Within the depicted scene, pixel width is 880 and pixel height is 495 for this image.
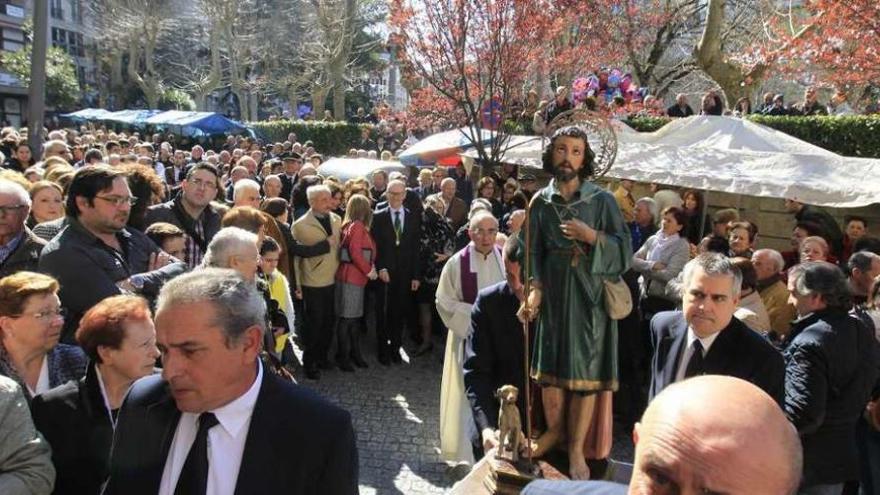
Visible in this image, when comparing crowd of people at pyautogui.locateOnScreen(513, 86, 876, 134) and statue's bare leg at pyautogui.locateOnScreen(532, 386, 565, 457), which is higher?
crowd of people at pyautogui.locateOnScreen(513, 86, 876, 134)

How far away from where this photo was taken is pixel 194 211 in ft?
18.5

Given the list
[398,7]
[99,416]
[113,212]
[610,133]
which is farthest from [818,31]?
[99,416]

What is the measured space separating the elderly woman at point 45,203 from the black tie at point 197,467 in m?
4.01

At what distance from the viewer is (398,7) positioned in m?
11.2

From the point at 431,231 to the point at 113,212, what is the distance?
15.5ft

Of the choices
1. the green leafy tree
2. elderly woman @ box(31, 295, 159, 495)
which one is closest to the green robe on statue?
elderly woman @ box(31, 295, 159, 495)

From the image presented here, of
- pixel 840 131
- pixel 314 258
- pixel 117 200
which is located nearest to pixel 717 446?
pixel 117 200

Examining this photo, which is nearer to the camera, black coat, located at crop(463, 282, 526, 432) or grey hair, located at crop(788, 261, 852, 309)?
black coat, located at crop(463, 282, 526, 432)

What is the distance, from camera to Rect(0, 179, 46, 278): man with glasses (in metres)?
3.96

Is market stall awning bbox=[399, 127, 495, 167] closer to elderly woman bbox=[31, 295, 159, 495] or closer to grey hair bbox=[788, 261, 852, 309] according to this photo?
grey hair bbox=[788, 261, 852, 309]

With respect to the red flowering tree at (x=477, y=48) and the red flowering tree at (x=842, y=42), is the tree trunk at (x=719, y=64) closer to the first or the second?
the red flowering tree at (x=842, y=42)

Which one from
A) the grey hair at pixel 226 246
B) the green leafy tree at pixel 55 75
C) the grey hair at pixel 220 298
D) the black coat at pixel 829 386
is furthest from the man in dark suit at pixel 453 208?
the green leafy tree at pixel 55 75

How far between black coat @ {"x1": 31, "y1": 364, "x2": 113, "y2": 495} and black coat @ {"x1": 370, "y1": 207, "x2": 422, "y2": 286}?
5218 millimetres

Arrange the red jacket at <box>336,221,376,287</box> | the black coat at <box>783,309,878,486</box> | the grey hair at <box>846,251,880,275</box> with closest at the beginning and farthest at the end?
the black coat at <box>783,309,878,486</box> < the grey hair at <box>846,251,880,275</box> < the red jacket at <box>336,221,376,287</box>
